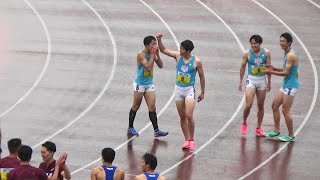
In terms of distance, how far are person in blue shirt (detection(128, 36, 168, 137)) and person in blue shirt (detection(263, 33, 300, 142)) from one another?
2.22 metres

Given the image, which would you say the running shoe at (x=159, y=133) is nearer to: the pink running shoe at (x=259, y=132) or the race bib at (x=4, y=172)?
the pink running shoe at (x=259, y=132)

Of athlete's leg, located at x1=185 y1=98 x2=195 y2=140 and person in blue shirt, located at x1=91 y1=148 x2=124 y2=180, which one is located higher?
athlete's leg, located at x1=185 y1=98 x2=195 y2=140

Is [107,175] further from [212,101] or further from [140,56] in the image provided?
[212,101]

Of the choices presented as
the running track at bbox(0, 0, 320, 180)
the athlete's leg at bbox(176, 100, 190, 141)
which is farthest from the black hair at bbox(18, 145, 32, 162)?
the athlete's leg at bbox(176, 100, 190, 141)

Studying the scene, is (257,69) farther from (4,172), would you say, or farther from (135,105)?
(4,172)

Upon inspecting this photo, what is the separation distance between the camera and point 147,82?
18406 mm

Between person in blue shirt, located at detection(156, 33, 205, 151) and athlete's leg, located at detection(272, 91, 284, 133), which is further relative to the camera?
athlete's leg, located at detection(272, 91, 284, 133)

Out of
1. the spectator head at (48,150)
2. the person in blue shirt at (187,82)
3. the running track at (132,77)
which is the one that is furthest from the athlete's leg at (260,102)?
the spectator head at (48,150)

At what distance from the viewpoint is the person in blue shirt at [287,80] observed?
17.8 meters

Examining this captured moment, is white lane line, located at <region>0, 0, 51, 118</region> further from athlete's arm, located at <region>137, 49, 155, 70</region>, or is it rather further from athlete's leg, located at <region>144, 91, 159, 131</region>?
athlete's arm, located at <region>137, 49, 155, 70</region>

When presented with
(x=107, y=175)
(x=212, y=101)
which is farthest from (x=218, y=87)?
(x=107, y=175)

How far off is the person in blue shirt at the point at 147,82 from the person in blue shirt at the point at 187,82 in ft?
1.00

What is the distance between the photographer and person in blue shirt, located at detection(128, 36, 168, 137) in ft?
59.0

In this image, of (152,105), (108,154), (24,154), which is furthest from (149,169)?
(152,105)
